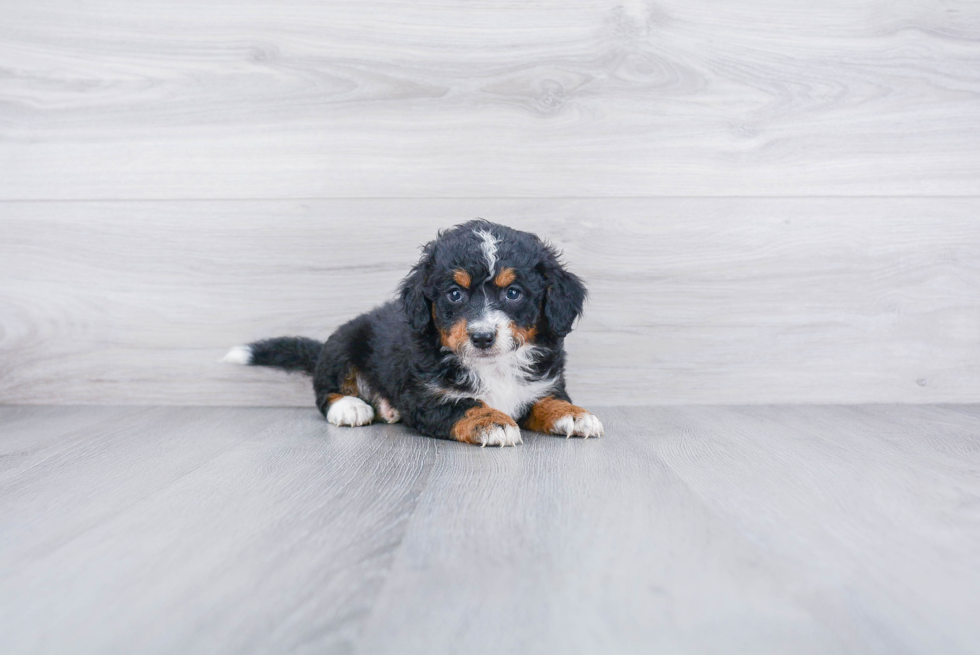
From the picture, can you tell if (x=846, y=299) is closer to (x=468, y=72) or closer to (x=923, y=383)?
(x=923, y=383)

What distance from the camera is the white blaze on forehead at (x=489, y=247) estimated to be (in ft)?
7.02

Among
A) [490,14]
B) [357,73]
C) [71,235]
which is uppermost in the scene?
[490,14]

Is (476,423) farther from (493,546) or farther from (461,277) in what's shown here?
(493,546)

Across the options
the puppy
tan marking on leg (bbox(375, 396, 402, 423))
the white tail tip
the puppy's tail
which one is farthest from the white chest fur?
the white tail tip

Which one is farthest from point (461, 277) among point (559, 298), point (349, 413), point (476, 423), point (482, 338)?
point (349, 413)

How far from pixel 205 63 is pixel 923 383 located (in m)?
3.16

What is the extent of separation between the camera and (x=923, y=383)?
2857mm

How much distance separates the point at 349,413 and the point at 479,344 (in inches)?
26.1

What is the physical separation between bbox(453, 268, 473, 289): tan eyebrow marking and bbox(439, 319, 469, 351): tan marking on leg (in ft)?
0.39

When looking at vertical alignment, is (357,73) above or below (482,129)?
above

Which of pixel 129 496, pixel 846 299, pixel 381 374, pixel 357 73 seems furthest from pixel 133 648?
pixel 846 299

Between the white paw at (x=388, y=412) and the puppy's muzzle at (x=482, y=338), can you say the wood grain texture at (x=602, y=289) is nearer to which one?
the white paw at (x=388, y=412)

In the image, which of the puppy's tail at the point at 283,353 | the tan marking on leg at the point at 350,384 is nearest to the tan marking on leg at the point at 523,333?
the tan marking on leg at the point at 350,384

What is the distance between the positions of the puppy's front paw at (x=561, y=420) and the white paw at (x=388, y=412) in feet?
1.62
